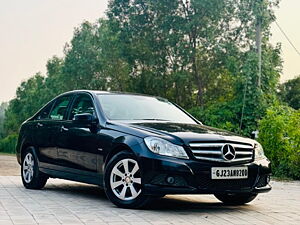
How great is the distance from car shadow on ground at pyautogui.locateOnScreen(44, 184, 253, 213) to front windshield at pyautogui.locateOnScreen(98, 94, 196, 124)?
4.00 ft

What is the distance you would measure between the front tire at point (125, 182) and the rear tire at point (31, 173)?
8.52 feet

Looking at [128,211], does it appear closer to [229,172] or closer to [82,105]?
[229,172]

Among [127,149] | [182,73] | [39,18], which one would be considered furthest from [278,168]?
A: [182,73]

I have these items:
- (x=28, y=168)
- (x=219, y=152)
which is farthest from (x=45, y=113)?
(x=219, y=152)

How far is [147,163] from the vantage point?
280 inches

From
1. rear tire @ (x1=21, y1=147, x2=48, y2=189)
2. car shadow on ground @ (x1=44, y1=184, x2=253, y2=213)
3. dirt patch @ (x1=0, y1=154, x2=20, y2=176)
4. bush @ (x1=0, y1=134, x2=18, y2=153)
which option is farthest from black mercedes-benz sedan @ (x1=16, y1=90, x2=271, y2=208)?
bush @ (x1=0, y1=134, x2=18, y2=153)

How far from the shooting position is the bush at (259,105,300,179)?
13.7 metres

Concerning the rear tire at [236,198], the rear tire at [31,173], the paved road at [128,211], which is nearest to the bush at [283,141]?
the paved road at [128,211]

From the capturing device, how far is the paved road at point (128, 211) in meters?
6.53

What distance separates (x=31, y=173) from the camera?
1010 cm

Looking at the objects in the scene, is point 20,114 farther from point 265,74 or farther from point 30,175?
point 30,175

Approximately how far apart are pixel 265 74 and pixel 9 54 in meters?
17.7

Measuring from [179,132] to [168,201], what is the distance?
5.36 ft

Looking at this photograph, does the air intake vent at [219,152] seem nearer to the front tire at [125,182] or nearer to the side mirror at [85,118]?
the front tire at [125,182]
